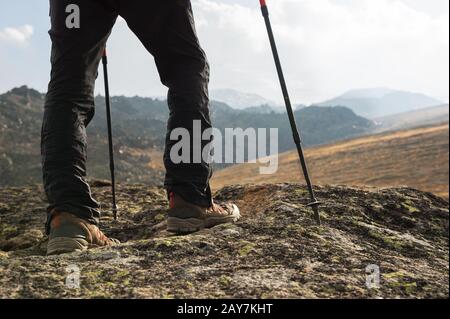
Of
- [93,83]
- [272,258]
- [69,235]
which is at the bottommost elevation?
[272,258]

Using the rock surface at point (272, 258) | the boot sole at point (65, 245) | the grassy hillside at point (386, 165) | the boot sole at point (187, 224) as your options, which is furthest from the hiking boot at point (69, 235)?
the grassy hillside at point (386, 165)

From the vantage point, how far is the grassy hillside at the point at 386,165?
218 ft

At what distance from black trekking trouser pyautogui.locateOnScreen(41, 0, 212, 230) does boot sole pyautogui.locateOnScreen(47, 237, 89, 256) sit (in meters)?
0.27

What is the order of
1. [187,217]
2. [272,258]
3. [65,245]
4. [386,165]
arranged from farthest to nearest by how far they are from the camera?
[386,165] < [187,217] < [65,245] < [272,258]

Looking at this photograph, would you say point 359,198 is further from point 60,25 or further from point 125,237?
point 60,25

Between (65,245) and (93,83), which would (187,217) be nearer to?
(65,245)

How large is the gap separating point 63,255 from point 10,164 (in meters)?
101

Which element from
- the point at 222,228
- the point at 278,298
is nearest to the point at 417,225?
the point at 222,228

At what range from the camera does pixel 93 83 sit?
4.46 m

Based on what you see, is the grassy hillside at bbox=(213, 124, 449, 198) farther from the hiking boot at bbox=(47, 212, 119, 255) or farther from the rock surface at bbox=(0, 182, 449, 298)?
the hiking boot at bbox=(47, 212, 119, 255)

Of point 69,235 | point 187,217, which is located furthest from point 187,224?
point 69,235

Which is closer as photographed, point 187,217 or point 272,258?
point 272,258

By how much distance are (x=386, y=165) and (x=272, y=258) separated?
265 ft

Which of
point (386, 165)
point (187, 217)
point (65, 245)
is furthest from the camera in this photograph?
point (386, 165)
